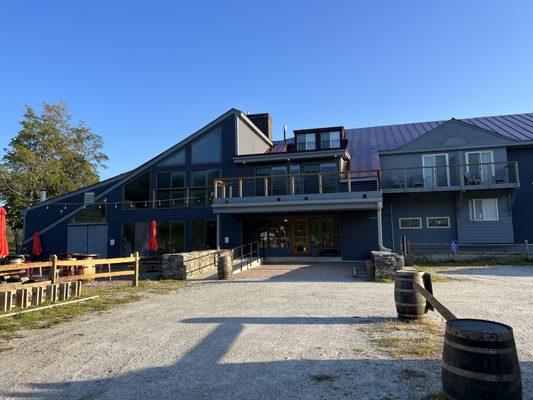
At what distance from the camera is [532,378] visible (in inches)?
158

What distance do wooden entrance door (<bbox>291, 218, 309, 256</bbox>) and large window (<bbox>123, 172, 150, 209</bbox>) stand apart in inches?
340

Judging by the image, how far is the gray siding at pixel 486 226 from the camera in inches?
731

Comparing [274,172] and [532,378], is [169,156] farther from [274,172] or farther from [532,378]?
[532,378]

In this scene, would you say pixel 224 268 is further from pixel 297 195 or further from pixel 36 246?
pixel 36 246

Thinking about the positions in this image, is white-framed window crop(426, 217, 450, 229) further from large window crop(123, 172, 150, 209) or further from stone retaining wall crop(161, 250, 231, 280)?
large window crop(123, 172, 150, 209)

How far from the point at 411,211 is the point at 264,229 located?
7937 mm

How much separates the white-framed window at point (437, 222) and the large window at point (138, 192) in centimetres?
1558

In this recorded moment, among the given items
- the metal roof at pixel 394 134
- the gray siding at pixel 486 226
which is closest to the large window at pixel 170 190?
the metal roof at pixel 394 134

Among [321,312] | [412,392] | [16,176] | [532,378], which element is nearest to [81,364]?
[412,392]

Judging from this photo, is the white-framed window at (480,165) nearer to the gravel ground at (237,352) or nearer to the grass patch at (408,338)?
the gravel ground at (237,352)

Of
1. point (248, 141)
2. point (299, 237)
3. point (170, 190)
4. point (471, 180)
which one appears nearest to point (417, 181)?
point (471, 180)

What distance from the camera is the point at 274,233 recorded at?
1983cm

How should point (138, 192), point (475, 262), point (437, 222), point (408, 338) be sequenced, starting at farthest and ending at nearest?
point (138, 192) < point (437, 222) < point (475, 262) < point (408, 338)

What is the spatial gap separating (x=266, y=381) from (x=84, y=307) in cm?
604
